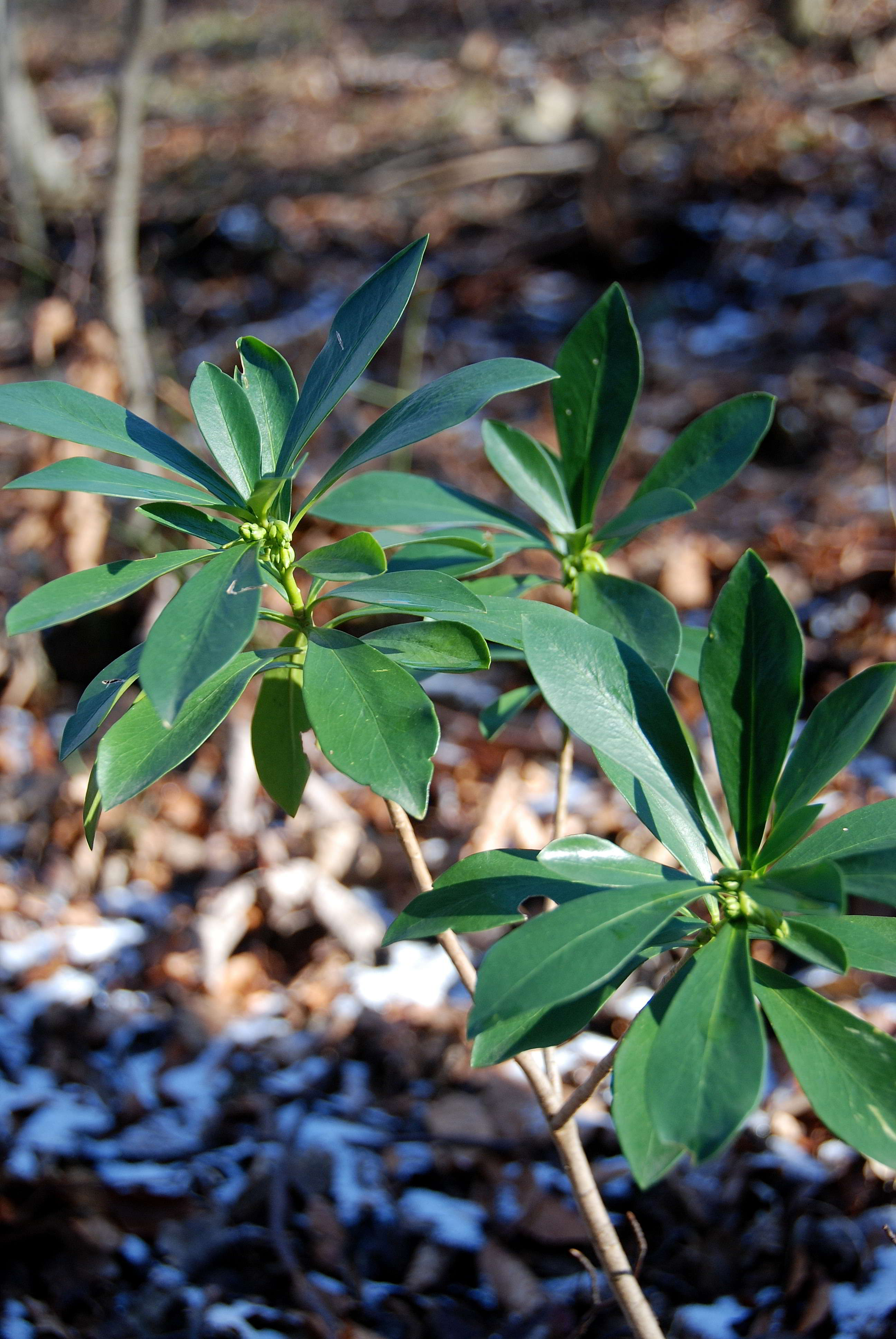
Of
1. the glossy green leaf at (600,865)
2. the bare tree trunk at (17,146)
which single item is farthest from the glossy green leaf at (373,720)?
the bare tree trunk at (17,146)

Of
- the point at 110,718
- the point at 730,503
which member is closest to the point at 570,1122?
the point at 110,718

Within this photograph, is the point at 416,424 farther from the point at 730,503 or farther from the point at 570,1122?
the point at 730,503

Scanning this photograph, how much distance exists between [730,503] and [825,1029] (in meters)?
2.47

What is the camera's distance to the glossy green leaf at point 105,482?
60 centimetres

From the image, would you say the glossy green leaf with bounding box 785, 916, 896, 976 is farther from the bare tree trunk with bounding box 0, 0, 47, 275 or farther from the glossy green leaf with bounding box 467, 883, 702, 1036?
the bare tree trunk with bounding box 0, 0, 47, 275

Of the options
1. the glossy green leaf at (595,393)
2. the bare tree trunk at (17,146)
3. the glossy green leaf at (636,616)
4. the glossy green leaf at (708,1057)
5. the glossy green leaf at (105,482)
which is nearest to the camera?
the glossy green leaf at (708,1057)

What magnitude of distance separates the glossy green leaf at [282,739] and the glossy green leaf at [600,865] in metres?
0.22

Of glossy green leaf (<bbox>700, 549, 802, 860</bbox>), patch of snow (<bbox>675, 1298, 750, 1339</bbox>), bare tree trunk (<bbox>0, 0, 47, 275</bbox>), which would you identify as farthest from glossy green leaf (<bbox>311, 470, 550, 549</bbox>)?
bare tree trunk (<bbox>0, 0, 47, 275</bbox>)

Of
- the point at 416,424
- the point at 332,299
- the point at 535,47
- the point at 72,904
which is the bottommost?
the point at 72,904

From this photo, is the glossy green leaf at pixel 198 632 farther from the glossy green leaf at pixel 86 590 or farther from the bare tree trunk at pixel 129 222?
the bare tree trunk at pixel 129 222

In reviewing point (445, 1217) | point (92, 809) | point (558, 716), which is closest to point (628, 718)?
point (558, 716)

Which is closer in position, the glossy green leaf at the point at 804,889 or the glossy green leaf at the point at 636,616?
the glossy green leaf at the point at 804,889

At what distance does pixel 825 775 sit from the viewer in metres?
0.63

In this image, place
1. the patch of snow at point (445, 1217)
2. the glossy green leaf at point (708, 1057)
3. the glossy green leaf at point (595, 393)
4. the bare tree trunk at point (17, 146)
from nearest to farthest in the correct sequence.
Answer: the glossy green leaf at point (708, 1057), the glossy green leaf at point (595, 393), the patch of snow at point (445, 1217), the bare tree trunk at point (17, 146)
